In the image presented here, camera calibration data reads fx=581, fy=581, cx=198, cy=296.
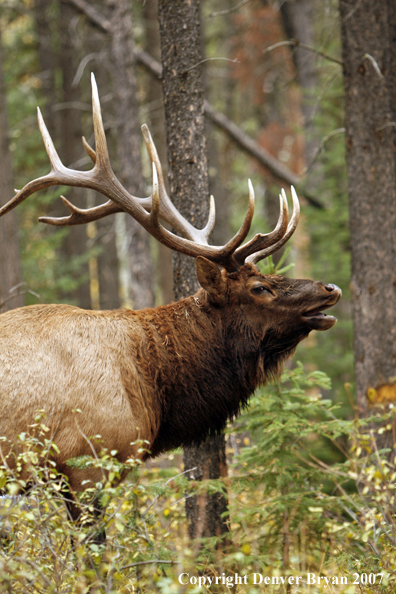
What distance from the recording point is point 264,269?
524 cm

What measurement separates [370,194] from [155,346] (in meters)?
3.13

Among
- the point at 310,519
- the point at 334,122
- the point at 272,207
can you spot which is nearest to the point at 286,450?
the point at 310,519

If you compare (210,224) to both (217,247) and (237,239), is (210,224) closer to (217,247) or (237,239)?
(217,247)

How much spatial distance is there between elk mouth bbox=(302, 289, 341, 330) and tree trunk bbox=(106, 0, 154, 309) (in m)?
6.06

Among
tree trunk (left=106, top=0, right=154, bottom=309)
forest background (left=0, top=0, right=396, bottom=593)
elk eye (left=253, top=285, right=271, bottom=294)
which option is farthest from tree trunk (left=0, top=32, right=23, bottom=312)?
elk eye (left=253, top=285, right=271, bottom=294)

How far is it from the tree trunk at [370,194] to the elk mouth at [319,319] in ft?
5.76

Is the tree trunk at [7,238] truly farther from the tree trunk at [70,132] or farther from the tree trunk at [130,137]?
the tree trunk at [70,132]

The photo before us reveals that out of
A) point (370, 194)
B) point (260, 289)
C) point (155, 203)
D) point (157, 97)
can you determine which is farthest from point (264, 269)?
point (157, 97)

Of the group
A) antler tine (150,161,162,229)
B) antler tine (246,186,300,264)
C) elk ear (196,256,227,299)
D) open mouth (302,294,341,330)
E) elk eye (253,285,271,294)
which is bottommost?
open mouth (302,294,341,330)

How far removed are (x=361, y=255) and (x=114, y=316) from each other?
3013 millimetres

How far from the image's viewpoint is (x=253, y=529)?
4922 millimetres

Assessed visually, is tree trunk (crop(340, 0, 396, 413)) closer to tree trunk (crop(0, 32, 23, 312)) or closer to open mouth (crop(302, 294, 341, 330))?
open mouth (crop(302, 294, 341, 330))

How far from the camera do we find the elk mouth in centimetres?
448

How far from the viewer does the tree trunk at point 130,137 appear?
10297 millimetres
